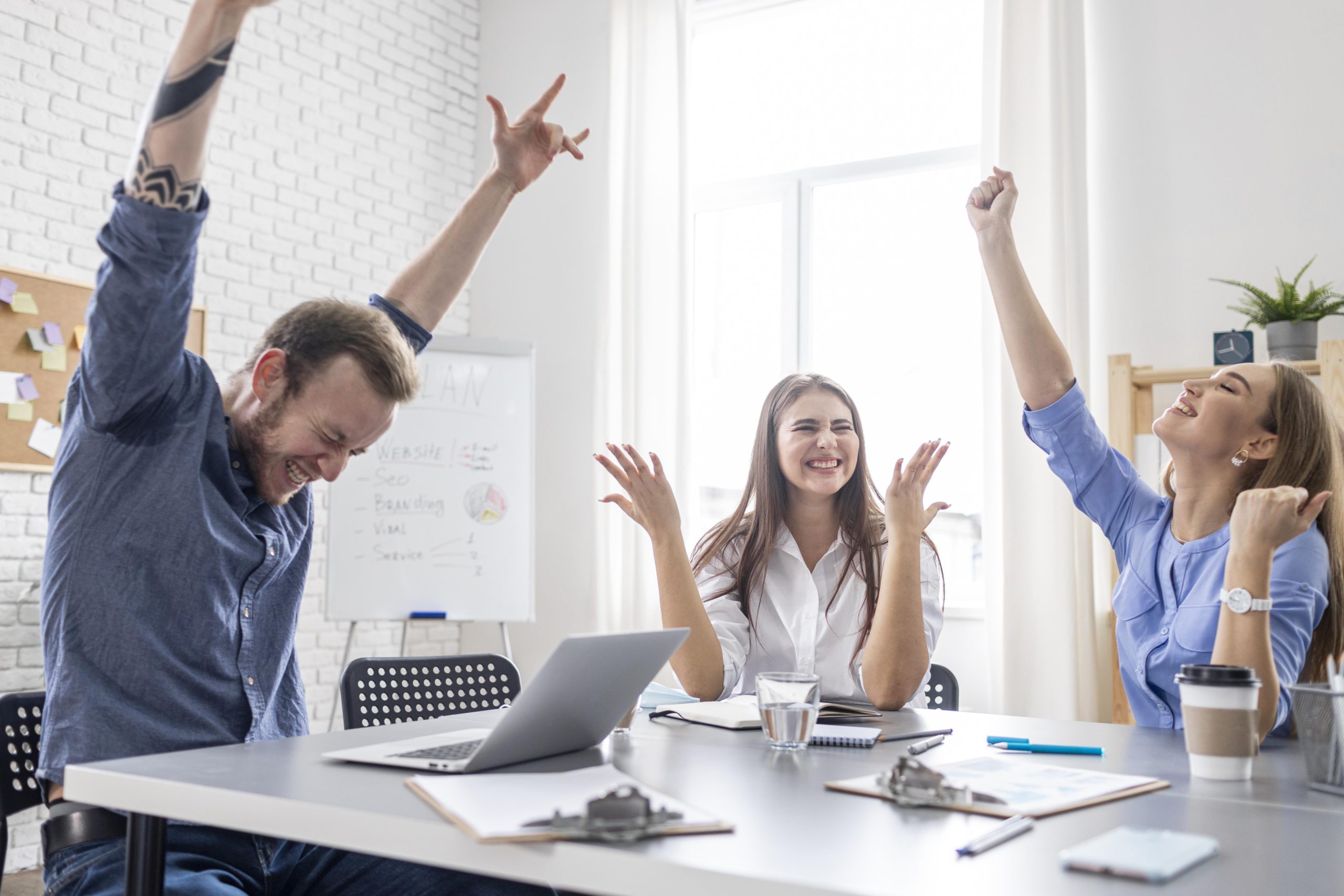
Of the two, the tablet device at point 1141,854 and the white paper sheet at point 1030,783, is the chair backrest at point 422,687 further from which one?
the tablet device at point 1141,854

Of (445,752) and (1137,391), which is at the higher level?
(1137,391)

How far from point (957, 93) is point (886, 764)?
12.6 feet

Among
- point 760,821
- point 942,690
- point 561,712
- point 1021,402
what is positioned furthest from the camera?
point 1021,402

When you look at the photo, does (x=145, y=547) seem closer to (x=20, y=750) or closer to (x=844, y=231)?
(x=20, y=750)

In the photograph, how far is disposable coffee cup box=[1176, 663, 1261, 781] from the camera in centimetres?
113

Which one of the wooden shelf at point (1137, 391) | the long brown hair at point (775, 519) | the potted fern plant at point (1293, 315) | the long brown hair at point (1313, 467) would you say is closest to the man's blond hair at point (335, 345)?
the long brown hair at point (775, 519)

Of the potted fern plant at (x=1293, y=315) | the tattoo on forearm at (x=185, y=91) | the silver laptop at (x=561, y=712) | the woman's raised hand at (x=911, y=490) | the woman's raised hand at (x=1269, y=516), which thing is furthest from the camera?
the potted fern plant at (x=1293, y=315)

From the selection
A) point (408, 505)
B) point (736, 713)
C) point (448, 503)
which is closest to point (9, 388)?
point (408, 505)

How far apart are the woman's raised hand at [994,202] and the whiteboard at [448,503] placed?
2.60 meters

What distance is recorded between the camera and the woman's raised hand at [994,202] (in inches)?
84.3

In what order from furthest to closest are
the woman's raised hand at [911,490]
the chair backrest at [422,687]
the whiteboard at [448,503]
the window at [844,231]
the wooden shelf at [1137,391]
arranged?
the window at [844,231], the whiteboard at [448,503], the wooden shelf at [1137,391], the chair backrest at [422,687], the woman's raised hand at [911,490]

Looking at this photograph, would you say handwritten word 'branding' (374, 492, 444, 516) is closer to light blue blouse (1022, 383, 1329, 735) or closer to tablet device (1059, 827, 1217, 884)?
light blue blouse (1022, 383, 1329, 735)

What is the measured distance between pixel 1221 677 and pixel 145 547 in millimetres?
1239

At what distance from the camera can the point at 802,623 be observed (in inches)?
85.4
